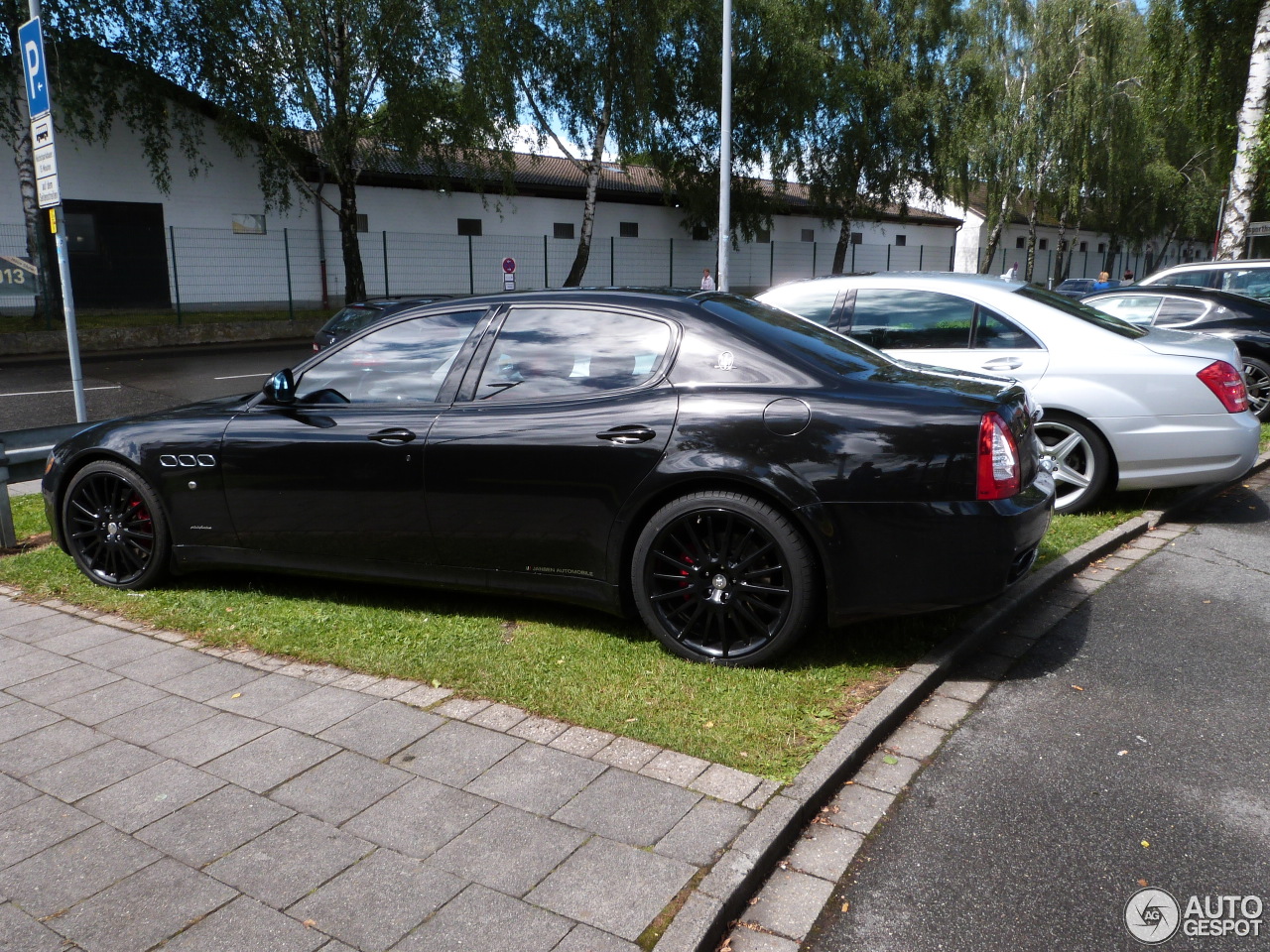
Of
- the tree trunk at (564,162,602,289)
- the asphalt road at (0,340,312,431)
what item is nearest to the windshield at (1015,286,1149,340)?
the asphalt road at (0,340,312,431)

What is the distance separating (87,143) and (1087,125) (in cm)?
3250

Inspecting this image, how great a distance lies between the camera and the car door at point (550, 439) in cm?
407

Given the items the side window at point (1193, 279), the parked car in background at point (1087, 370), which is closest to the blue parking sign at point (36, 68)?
the parked car in background at point (1087, 370)

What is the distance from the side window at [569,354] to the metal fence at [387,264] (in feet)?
49.4

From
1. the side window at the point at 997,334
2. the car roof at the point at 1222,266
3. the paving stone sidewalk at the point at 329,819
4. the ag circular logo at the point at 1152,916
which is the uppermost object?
the car roof at the point at 1222,266

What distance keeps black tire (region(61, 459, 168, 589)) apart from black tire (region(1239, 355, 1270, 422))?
9866mm

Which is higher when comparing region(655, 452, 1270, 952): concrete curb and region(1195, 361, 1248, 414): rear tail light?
region(1195, 361, 1248, 414): rear tail light

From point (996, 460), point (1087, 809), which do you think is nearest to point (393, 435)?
point (996, 460)

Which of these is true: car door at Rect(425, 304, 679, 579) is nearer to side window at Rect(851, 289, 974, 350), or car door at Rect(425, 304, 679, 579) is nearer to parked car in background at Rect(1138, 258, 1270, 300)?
side window at Rect(851, 289, 974, 350)

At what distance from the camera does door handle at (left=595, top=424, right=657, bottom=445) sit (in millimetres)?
4016

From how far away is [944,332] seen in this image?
6605 mm

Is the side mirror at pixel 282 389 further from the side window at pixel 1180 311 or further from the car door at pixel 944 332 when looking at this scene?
the side window at pixel 1180 311

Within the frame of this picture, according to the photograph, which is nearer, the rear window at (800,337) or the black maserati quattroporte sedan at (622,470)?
the black maserati quattroporte sedan at (622,470)

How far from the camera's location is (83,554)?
17.4ft
